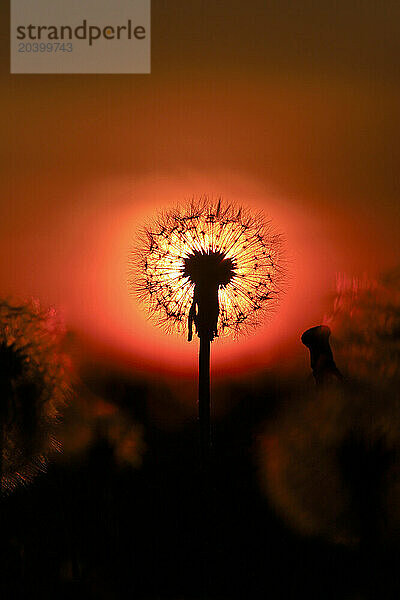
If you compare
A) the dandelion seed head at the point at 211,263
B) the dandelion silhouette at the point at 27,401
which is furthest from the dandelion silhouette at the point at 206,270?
the dandelion silhouette at the point at 27,401

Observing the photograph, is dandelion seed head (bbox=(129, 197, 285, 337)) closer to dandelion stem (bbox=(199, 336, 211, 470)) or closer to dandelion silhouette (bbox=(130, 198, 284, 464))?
dandelion silhouette (bbox=(130, 198, 284, 464))

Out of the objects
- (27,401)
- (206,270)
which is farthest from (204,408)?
(27,401)

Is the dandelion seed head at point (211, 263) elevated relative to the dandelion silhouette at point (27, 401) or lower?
elevated

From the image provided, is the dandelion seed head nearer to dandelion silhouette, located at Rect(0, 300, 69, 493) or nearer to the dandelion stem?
the dandelion stem

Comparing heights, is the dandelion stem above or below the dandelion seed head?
below

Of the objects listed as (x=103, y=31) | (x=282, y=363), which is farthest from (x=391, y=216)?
(x=103, y=31)

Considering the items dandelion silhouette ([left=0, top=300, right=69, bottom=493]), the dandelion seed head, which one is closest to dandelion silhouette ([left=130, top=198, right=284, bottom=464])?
the dandelion seed head

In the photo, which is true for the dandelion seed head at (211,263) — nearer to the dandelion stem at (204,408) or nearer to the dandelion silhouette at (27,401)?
the dandelion stem at (204,408)
